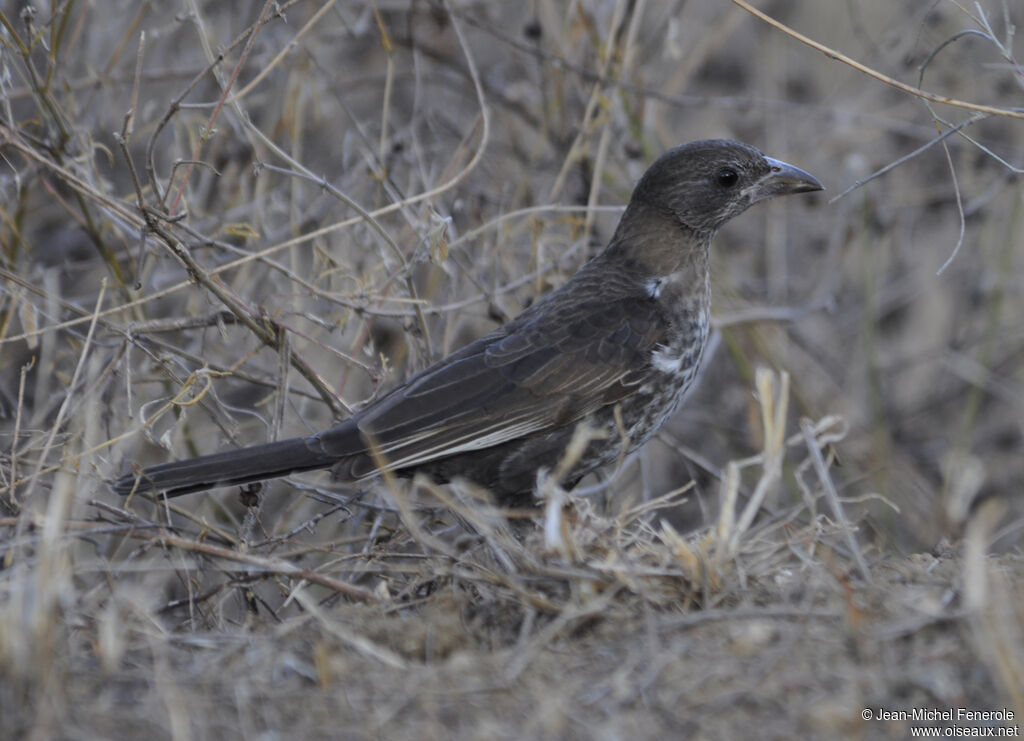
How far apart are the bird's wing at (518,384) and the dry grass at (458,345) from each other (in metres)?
0.22

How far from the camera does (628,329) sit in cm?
369

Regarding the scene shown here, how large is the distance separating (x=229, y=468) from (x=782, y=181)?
2097 mm

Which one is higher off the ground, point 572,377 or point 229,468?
point 572,377

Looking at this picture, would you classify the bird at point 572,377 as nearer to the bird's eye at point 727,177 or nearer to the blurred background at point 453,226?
the bird's eye at point 727,177

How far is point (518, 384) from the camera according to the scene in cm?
354

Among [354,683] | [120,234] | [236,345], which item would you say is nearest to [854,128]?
[236,345]

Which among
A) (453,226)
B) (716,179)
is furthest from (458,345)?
(716,179)

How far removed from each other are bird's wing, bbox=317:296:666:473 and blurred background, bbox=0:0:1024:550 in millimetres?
269

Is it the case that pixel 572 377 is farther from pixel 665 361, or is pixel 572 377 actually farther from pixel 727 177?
pixel 727 177

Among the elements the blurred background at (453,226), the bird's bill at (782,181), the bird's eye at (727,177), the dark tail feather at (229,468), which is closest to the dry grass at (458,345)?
the blurred background at (453,226)

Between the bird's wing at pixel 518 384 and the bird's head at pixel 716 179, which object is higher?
the bird's head at pixel 716 179

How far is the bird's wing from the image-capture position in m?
3.38

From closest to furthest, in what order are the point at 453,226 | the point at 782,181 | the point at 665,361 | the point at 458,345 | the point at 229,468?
the point at 229,468
the point at 665,361
the point at 782,181
the point at 453,226
the point at 458,345

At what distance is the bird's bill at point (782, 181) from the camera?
3896 mm
